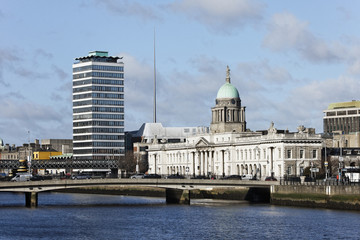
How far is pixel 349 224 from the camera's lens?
306 ft

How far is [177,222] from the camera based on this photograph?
101062 mm

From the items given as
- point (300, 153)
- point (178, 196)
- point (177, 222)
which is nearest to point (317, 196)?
point (177, 222)

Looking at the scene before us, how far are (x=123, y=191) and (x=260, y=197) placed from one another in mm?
48144

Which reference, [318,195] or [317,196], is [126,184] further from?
[318,195]

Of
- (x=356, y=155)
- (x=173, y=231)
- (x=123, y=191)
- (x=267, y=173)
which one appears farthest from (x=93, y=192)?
(x=173, y=231)

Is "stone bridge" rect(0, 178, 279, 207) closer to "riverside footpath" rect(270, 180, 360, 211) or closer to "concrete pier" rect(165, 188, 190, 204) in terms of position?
"concrete pier" rect(165, 188, 190, 204)

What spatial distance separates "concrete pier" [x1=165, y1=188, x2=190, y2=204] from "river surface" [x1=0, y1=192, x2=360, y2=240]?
6292 millimetres

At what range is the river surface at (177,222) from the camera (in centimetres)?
8844

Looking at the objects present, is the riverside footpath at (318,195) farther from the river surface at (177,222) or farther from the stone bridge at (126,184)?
the stone bridge at (126,184)

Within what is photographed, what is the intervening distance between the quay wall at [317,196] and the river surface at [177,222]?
2211 mm

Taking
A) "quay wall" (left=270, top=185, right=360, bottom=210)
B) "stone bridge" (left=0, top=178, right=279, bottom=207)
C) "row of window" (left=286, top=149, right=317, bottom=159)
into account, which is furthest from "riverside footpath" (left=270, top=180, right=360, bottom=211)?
"row of window" (left=286, top=149, right=317, bottom=159)

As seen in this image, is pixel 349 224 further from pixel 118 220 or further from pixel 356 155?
pixel 356 155

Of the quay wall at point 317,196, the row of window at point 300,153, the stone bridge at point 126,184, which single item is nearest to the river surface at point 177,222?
the quay wall at point 317,196

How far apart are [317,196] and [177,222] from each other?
77.6 feet
